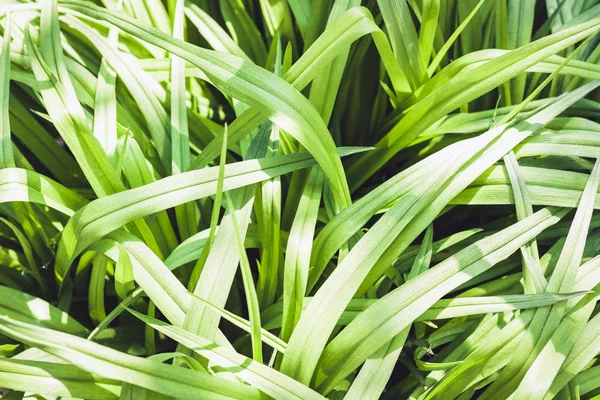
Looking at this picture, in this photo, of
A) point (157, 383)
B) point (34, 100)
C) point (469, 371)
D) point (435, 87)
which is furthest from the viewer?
point (34, 100)

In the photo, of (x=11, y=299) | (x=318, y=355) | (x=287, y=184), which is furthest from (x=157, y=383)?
(x=287, y=184)

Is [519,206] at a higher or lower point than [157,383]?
higher

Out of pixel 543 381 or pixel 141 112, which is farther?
pixel 141 112

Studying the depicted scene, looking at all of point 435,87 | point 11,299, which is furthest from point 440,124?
point 11,299

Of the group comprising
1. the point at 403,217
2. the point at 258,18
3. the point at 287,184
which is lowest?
the point at 403,217

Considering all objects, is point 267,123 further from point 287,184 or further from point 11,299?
point 11,299

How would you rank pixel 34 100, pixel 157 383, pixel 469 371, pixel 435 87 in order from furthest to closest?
pixel 34 100 < pixel 435 87 < pixel 469 371 < pixel 157 383
